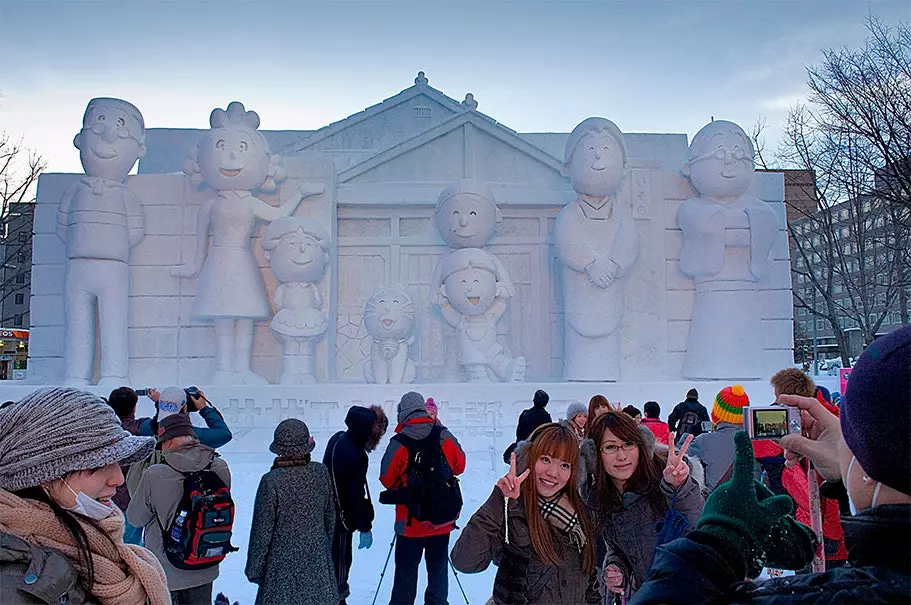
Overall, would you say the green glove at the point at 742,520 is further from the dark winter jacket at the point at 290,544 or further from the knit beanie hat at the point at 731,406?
the dark winter jacket at the point at 290,544

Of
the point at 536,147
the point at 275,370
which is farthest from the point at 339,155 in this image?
the point at 275,370

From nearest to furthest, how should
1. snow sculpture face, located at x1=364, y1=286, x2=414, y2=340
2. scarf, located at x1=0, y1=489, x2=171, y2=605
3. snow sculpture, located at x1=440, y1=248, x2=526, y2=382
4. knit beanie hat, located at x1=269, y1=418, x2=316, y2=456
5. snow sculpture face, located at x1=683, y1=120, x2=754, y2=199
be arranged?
scarf, located at x1=0, y1=489, x2=171, y2=605, knit beanie hat, located at x1=269, y1=418, x2=316, y2=456, snow sculpture face, located at x1=364, y1=286, x2=414, y2=340, snow sculpture, located at x1=440, y1=248, x2=526, y2=382, snow sculpture face, located at x1=683, y1=120, x2=754, y2=199

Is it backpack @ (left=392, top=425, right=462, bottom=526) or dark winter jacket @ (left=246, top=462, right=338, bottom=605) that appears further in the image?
backpack @ (left=392, top=425, right=462, bottom=526)

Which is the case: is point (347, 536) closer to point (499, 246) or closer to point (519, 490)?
point (519, 490)

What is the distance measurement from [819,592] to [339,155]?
40.5 feet

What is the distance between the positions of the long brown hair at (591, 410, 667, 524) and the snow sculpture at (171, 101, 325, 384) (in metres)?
6.49

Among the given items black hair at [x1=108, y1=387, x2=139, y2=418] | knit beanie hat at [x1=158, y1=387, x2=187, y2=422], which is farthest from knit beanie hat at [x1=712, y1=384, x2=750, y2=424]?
black hair at [x1=108, y1=387, x2=139, y2=418]

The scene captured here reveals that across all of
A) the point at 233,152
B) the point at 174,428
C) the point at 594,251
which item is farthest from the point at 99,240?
the point at 174,428

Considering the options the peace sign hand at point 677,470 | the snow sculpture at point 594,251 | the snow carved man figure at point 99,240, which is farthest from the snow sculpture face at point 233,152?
the peace sign hand at point 677,470

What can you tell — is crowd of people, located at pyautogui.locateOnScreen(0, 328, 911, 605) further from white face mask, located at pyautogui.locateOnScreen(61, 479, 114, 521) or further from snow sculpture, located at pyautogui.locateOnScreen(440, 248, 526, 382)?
snow sculpture, located at pyautogui.locateOnScreen(440, 248, 526, 382)

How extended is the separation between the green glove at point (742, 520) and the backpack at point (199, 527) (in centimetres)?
213

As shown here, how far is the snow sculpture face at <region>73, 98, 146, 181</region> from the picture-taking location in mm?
7926

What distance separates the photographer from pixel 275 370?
8.71 metres

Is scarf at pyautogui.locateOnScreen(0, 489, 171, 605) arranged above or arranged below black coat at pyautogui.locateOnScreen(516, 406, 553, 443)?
above
